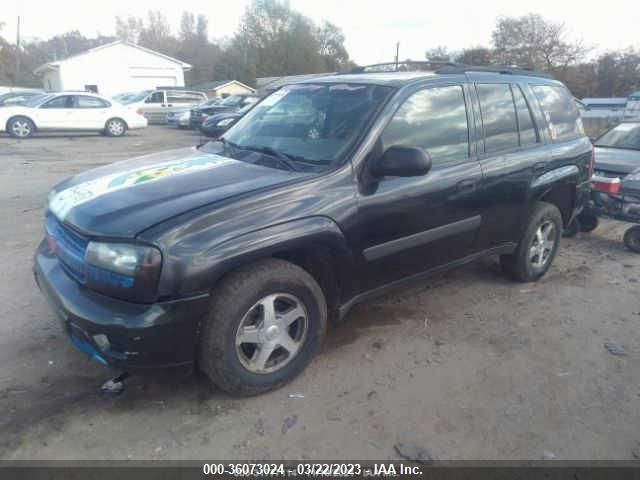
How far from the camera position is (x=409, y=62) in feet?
14.5

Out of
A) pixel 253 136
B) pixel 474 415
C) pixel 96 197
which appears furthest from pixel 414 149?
pixel 96 197

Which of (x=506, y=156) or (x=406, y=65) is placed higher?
(x=406, y=65)

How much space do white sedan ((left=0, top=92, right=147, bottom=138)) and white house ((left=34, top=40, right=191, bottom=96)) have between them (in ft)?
66.8

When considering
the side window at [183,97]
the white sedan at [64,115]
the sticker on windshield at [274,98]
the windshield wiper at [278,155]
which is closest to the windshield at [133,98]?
the side window at [183,97]

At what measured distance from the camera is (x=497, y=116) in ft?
13.1

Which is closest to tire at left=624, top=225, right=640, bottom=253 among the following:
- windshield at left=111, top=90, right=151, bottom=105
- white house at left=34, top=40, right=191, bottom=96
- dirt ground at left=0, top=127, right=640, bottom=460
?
dirt ground at left=0, top=127, right=640, bottom=460

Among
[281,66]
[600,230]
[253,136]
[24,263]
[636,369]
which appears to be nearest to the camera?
[636,369]

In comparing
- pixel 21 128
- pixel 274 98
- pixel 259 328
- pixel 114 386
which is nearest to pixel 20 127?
pixel 21 128

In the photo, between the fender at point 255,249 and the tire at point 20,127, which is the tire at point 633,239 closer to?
the fender at point 255,249

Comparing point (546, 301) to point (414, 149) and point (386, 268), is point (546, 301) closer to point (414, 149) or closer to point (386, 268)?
point (386, 268)

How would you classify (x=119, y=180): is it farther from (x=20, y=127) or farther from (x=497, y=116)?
(x=20, y=127)

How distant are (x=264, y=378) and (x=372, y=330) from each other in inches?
45.3

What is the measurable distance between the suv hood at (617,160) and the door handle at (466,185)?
3.58 metres

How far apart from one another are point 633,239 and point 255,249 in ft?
17.0
